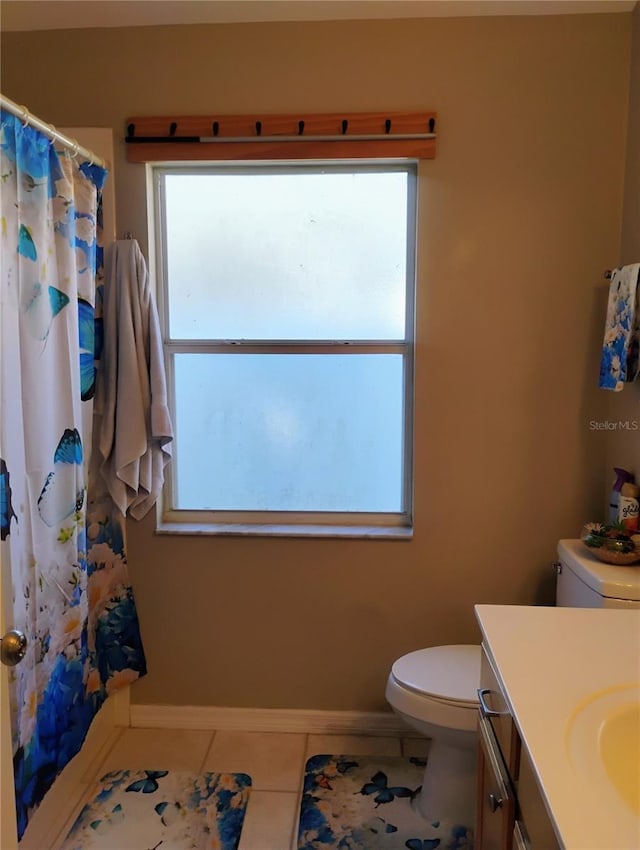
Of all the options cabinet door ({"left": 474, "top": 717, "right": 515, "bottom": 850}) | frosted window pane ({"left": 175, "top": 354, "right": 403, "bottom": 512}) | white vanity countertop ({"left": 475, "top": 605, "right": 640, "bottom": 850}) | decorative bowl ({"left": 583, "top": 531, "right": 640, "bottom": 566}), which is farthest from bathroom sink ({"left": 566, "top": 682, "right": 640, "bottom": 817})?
frosted window pane ({"left": 175, "top": 354, "right": 403, "bottom": 512})

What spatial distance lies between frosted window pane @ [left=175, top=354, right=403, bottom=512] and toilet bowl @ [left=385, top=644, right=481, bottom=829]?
0.63 meters

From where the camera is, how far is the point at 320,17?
197 cm

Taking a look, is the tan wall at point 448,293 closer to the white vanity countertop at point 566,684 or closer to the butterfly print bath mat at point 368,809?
the butterfly print bath mat at point 368,809

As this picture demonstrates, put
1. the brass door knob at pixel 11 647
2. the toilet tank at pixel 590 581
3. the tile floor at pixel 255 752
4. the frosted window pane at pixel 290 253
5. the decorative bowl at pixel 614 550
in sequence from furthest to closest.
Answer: the frosted window pane at pixel 290 253
the tile floor at pixel 255 752
the decorative bowl at pixel 614 550
the toilet tank at pixel 590 581
the brass door knob at pixel 11 647

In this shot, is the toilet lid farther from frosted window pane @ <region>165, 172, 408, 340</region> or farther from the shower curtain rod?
the shower curtain rod

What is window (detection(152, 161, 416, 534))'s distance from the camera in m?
2.17

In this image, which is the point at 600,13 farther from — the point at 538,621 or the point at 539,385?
the point at 538,621

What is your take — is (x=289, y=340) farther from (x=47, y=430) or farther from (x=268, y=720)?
(x=268, y=720)

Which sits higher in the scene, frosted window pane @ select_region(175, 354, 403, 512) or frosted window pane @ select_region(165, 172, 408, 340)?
frosted window pane @ select_region(165, 172, 408, 340)

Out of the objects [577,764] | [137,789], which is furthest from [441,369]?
[137,789]

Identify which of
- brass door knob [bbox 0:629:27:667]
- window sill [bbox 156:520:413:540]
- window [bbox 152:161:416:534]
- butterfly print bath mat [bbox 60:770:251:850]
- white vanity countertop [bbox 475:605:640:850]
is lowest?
butterfly print bath mat [bbox 60:770:251:850]

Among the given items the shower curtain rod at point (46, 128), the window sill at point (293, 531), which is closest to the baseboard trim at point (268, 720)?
the window sill at point (293, 531)

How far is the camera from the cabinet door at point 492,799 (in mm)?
1075

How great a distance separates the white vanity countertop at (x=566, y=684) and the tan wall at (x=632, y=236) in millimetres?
767
